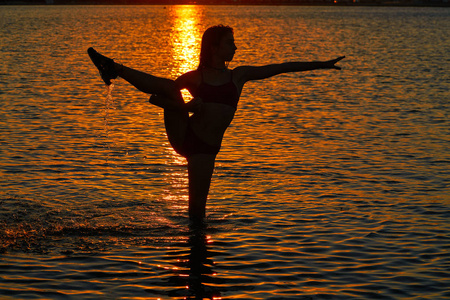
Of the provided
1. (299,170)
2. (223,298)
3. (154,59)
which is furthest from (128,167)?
(154,59)

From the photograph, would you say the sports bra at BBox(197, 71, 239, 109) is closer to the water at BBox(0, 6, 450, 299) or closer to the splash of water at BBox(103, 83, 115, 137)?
the splash of water at BBox(103, 83, 115, 137)

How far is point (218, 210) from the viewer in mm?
14242

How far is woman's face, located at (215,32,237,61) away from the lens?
35.9ft

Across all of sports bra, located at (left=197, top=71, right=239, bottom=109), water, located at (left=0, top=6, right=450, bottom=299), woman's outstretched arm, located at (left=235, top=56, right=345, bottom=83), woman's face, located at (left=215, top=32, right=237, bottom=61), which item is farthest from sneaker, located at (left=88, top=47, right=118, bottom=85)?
water, located at (left=0, top=6, right=450, bottom=299)

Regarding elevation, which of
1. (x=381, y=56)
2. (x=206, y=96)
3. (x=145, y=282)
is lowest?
(x=381, y=56)

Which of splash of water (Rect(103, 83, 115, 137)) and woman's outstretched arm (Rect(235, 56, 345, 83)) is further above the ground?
woman's outstretched arm (Rect(235, 56, 345, 83))

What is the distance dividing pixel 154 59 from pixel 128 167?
35.9 meters

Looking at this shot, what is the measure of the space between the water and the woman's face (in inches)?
118

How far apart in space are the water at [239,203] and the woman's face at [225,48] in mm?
3010

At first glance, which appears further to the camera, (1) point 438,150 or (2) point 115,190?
(1) point 438,150

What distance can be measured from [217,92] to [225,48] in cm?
64

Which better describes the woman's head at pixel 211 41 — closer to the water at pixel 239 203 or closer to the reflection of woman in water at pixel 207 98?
the reflection of woman in water at pixel 207 98

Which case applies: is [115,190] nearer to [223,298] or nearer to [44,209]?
[44,209]

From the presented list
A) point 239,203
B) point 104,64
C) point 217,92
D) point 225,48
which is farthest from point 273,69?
point 239,203
